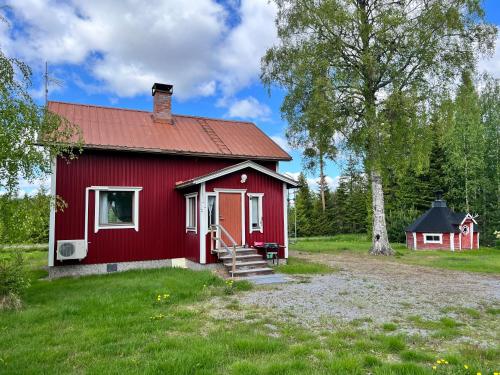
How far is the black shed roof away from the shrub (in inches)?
801

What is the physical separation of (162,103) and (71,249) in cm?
677

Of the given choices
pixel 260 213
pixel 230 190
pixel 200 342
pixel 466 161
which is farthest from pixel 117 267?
pixel 466 161

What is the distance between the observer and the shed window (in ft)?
68.3

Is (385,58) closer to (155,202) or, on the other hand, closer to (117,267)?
(155,202)

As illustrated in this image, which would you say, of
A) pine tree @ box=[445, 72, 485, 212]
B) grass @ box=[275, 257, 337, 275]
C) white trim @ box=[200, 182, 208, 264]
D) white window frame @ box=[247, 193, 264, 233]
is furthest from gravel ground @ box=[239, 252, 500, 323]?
pine tree @ box=[445, 72, 485, 212]

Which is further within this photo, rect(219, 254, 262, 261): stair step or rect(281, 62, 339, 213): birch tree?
rect(281, 62, 339, 213): birch tree

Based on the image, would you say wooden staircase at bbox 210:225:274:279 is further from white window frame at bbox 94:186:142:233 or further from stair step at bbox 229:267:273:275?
white window frame at bbox 94:186:142:233

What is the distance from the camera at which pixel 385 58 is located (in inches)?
603

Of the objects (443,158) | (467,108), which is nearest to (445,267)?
(467,108)

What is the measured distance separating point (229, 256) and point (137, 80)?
10.2m

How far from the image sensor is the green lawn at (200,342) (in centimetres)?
397

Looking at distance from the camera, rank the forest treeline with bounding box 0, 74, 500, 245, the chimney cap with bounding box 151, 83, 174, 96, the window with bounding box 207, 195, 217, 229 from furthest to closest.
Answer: the forest treeline with bounding box 0, 74, 500, 245, the chimney cap with bounding box 151, 83, 174, 96, the window with bounding box 207, 195, 217, 229

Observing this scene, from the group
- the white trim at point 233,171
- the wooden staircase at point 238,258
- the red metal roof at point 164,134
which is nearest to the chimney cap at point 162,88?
the red metal roof at point 164,134

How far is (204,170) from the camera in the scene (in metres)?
12.9
